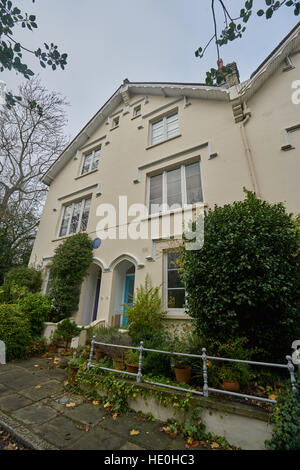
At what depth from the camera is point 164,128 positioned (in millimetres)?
9102

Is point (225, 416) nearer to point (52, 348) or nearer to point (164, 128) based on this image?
point (52, 348)

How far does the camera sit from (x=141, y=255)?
23.4ft

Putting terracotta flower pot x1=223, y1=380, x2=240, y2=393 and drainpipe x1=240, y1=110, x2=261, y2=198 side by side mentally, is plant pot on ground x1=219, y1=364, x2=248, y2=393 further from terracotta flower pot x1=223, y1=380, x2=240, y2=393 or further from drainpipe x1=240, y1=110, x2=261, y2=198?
drainpipe x1=240, y1=110, x2=261, y2=198

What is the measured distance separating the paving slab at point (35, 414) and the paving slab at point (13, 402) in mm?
154

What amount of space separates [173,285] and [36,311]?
5.07 m

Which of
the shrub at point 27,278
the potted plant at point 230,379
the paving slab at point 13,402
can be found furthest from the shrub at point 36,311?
the potted plant at point 230,379

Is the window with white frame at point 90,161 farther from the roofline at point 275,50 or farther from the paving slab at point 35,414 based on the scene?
the paving slab at point 35,414

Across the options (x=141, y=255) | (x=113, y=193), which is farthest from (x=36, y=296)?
(x=113, y=193)

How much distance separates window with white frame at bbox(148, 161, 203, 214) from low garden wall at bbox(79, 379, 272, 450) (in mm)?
5556

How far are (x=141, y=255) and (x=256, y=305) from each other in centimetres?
432

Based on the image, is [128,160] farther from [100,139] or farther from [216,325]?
[216,325]

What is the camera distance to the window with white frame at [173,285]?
6.16m

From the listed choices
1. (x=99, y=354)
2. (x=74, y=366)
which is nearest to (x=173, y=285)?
(x=99, y=354)

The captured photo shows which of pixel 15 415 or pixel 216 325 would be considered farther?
pixel 216 325
